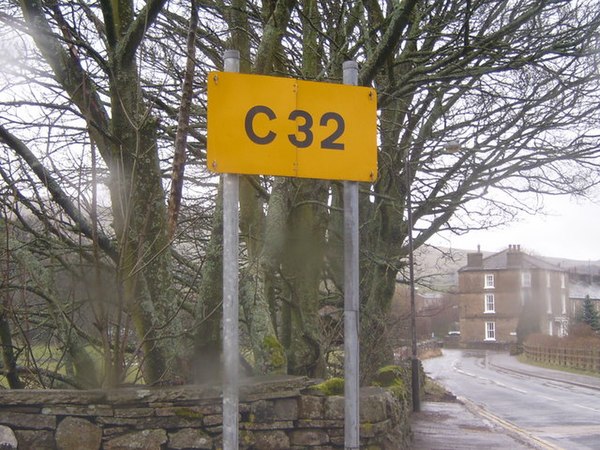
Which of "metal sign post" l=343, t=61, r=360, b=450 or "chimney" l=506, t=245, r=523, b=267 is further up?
"chimney" l=506, t=245, r=523, b=267

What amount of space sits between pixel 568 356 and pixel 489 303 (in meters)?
25.4

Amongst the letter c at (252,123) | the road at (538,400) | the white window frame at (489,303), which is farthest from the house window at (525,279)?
the letter c at (252,123)

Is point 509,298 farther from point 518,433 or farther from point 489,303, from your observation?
point 518,433

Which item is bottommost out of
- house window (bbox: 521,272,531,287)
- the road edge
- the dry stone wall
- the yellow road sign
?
the road edge

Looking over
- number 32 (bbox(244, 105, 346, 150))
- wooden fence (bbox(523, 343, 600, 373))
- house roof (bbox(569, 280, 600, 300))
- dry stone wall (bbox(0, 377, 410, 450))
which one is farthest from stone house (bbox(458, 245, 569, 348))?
number 32 (bbox(244, 105, 346, 150))

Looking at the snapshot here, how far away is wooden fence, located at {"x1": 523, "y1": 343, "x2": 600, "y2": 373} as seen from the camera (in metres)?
35.3

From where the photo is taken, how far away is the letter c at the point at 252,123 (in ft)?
9.29

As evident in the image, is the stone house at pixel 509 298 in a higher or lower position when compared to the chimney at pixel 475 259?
lower

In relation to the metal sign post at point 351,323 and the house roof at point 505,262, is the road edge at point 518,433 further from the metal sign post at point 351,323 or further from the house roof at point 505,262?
the house roof at point 505,262

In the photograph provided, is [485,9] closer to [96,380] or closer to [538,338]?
[96,380]

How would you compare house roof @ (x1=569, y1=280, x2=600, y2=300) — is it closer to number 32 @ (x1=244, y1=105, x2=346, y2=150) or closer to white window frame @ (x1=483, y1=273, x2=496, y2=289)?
white window frame @ (x1=483, y1=273, x2=496, y2=289)

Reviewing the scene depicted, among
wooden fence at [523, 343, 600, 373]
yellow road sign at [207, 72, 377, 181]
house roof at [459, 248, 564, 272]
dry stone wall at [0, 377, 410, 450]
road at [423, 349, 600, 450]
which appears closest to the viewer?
yellow road sign at [207, 72, 377, 181]

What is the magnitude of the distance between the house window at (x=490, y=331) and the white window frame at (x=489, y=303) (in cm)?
124

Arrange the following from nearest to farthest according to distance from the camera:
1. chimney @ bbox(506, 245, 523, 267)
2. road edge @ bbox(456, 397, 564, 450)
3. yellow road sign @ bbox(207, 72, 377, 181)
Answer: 1. yellow road sign @ bbox(207, 72, 377, 181)
2. road edge @ bbox(456, 397, 564, 450)
3. chimney @ bbox(506, 245, 523, 267)
